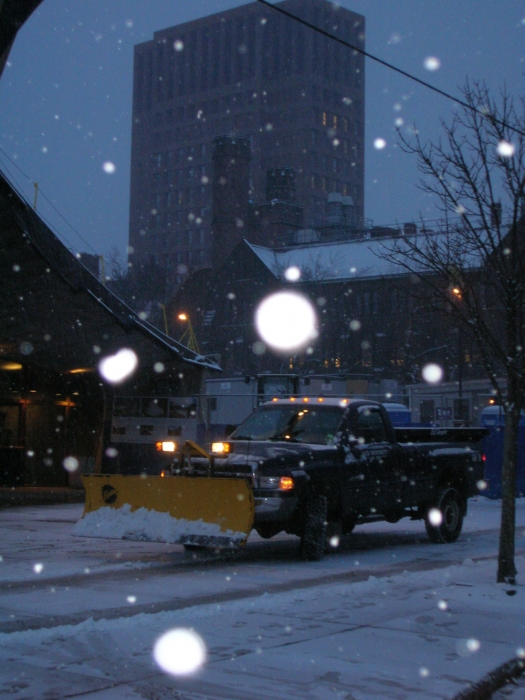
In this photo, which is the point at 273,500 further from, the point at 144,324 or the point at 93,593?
the point at 144,324

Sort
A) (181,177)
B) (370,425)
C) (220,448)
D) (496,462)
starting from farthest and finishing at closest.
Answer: (181,177)
(496,462)
(370,425)
(220,448)

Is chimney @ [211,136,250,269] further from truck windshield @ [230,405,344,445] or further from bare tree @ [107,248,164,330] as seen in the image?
truck windshield @ [230,405,344,445]

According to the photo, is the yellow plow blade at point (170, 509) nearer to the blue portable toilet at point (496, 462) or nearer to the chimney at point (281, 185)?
the blue portable toilet at point (496, 462)

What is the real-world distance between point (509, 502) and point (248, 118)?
158743mm

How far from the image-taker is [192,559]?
39.2 feet

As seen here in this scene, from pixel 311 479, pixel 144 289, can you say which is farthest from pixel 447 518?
pixel 144 289

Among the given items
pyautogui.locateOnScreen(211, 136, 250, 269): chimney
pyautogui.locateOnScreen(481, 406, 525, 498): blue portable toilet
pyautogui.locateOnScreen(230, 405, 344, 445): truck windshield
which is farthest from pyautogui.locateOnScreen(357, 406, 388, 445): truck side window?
pyautogui.locateOnScreen(211, 136, 250, 269): chimney

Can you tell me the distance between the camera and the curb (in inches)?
222

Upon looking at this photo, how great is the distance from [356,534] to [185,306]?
73.7 meters

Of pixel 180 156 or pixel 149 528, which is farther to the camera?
pixel 180 156

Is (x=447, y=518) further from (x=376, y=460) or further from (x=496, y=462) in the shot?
(x=496, y=462)

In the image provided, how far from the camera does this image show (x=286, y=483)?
11.1 meters

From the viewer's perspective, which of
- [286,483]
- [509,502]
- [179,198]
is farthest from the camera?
[179,198]

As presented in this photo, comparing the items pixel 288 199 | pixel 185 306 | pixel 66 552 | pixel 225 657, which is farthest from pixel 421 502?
pixel 288 199
